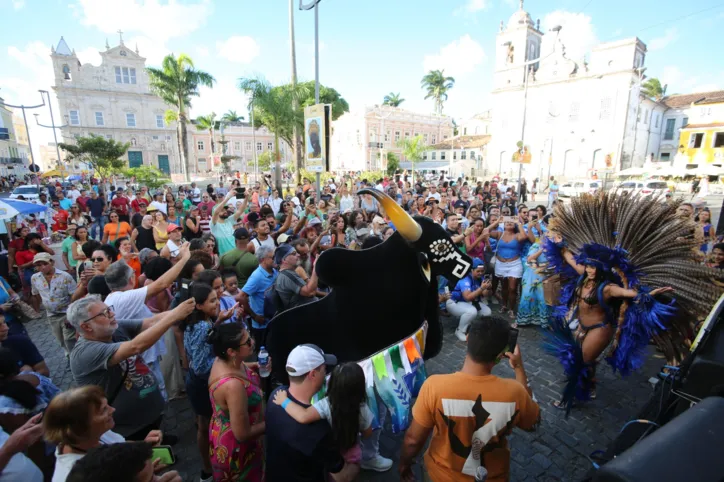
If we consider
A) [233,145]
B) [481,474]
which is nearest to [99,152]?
[481,474]

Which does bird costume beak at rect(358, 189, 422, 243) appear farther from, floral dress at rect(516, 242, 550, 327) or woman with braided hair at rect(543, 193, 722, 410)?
floral dress at rect(516, 242, 550, 327)

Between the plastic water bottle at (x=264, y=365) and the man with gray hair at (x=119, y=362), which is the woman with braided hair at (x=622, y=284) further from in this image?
the man with gray hair at (x=119, y=362)

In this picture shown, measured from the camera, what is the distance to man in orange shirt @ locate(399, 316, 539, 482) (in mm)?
1918

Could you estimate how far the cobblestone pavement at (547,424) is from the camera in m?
3.09

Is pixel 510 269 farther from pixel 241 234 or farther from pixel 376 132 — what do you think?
pixel 376 132

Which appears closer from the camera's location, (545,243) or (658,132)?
(545,243)

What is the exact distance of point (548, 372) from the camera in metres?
4.53

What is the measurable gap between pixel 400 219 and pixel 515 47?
49050 mm

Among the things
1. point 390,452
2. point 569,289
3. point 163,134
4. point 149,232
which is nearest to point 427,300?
point 390,452

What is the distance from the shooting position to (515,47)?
4275 centimetres

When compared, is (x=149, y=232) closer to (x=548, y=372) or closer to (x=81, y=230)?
(x=81, y=230)

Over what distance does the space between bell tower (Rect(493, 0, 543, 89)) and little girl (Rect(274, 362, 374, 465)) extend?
46.9 metres

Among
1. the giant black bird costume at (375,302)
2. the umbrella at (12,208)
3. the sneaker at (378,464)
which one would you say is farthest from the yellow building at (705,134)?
the umbrella at (12,208)

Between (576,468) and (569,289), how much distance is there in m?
1.63
